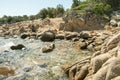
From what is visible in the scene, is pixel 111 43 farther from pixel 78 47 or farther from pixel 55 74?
pixel 78 47

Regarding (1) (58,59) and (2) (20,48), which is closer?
(1) (58,59)

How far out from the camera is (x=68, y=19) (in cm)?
5791

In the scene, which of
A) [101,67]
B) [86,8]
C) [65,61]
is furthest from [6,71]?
[86,8]

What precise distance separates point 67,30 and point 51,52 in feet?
72.2

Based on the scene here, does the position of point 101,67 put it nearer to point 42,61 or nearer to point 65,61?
point 65,61

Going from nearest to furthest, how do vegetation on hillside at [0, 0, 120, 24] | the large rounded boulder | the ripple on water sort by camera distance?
1. the ripple on water
2. the large rounded boulder
3. vegetation on hillside at [0, 0, 120, 24]

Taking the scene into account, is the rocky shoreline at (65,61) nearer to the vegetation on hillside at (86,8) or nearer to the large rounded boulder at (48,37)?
the large rounded boulder at (48,37)

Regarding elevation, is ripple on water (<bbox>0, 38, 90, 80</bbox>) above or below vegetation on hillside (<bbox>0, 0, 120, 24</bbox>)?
below

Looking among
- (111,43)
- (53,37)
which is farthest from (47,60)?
(53,37)

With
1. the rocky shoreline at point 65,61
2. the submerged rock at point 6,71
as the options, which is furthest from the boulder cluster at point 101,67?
the submerged rock at point 6,71

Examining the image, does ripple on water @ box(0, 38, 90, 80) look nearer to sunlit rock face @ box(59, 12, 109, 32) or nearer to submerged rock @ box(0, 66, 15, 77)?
submerged rock @ box(0, 66, 15, 77)

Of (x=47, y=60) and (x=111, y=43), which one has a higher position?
(x=111, y=43)

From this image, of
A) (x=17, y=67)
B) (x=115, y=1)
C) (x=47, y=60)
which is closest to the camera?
(x=17, y=67)

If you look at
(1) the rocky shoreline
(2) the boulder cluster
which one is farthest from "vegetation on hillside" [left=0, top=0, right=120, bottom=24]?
(2) the boulder cluster
